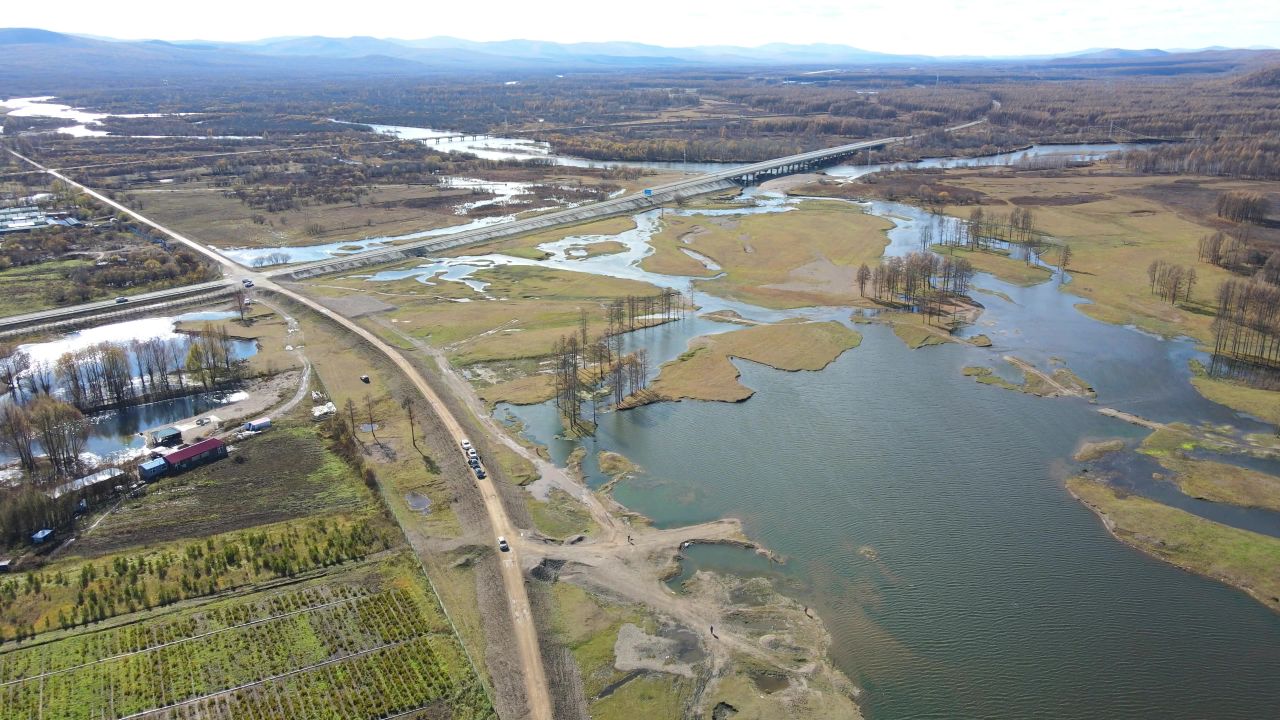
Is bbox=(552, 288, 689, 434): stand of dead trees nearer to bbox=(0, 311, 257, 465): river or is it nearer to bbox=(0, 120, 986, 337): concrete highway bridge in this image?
bbox=(0, 311, 257, 465): river

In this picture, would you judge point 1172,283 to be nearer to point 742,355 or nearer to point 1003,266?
point 1003,266

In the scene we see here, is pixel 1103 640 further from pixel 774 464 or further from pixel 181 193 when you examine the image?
pixel 181 193

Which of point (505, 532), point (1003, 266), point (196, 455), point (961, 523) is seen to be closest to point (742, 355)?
point (961, 523)

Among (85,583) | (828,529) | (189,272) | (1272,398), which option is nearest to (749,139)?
(189,272)

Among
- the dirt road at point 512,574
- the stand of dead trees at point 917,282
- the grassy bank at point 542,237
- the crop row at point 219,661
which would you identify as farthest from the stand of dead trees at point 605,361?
the grassy bank at point 542,237

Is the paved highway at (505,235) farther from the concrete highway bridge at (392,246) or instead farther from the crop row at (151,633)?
the crop row at (151,633)

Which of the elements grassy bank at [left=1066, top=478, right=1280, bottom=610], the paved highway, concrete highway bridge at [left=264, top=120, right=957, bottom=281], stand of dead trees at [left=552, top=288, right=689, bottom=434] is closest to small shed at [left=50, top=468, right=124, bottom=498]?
the paved highway
